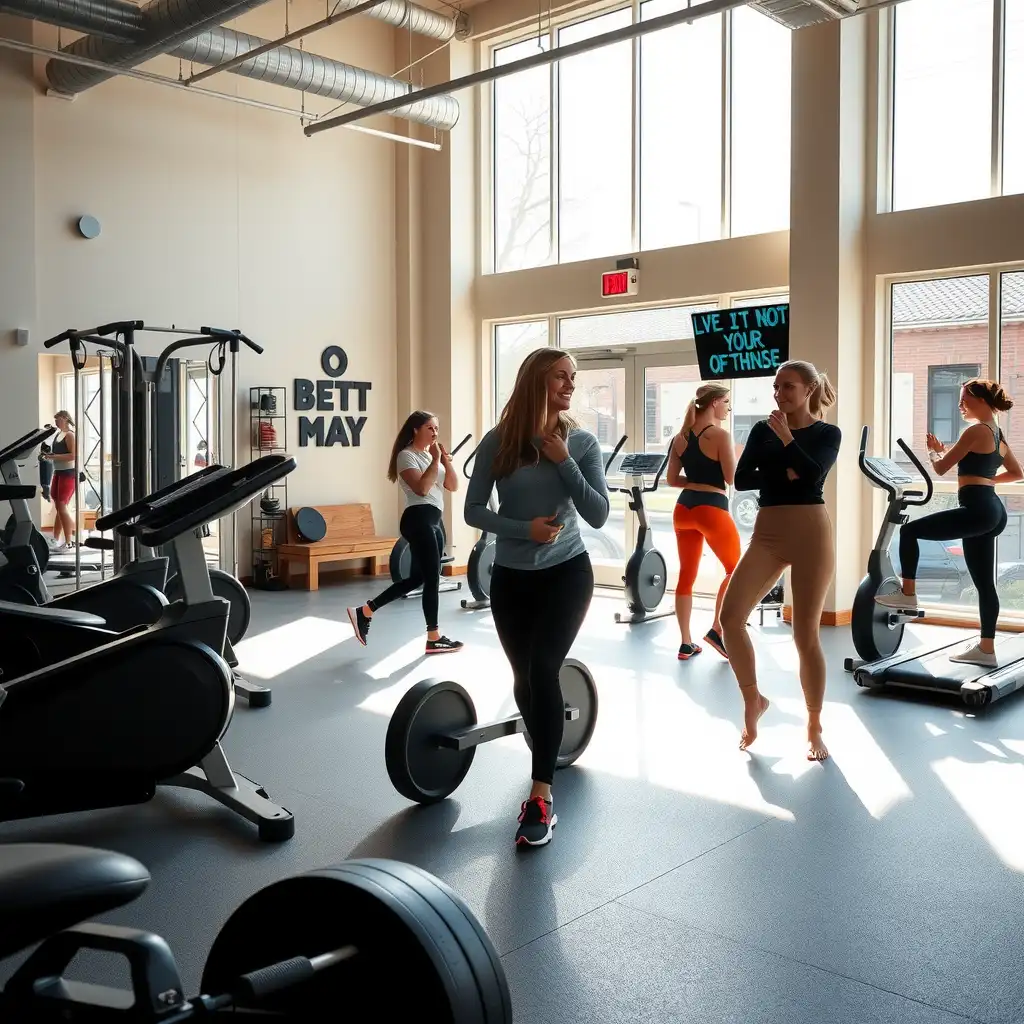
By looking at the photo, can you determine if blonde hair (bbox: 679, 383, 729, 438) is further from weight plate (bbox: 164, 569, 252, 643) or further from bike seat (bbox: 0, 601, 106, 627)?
bike seat (bbox: 0, 601, 106, 627)

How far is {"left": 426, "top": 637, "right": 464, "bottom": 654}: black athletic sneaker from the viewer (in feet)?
22.5

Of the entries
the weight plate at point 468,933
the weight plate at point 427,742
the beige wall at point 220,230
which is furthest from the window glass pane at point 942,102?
the weight plate at point 468,933

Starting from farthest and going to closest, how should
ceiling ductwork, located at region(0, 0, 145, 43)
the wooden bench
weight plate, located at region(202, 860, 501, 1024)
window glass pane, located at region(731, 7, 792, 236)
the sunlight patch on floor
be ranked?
the wooden bench → window glass pane, located at region(731, 7, 792, 236) → ceiling ductwork, located at region(0, 0, 145, 43) → the sunlight patch on floor → weight plate, located at region(202, 860, 501, 1024)

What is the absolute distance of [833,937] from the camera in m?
2.85

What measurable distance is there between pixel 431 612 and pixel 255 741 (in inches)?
86.0

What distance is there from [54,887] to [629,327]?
29.1 feet

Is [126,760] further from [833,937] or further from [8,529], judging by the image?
[8,529]

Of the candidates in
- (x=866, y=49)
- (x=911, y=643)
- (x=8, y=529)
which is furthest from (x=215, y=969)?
(x=866, y=49)

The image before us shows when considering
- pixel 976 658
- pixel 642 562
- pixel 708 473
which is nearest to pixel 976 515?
pixel 976 658

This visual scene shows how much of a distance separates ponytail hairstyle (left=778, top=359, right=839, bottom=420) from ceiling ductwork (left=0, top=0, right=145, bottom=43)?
5477mm

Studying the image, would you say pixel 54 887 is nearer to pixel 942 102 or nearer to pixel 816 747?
pixel 816 747

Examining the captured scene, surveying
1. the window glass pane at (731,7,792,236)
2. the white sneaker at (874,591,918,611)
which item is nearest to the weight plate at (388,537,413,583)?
the window glass pane at (731,7,792,236)

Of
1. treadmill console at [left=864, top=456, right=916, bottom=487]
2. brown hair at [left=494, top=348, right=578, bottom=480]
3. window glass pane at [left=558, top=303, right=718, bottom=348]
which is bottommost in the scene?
treadmill console at [left=864, top=456, right=916, bottom=487]

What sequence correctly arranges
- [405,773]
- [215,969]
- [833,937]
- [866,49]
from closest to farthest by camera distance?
[215,969]
[833,937]
[405,773]
[866,49]
